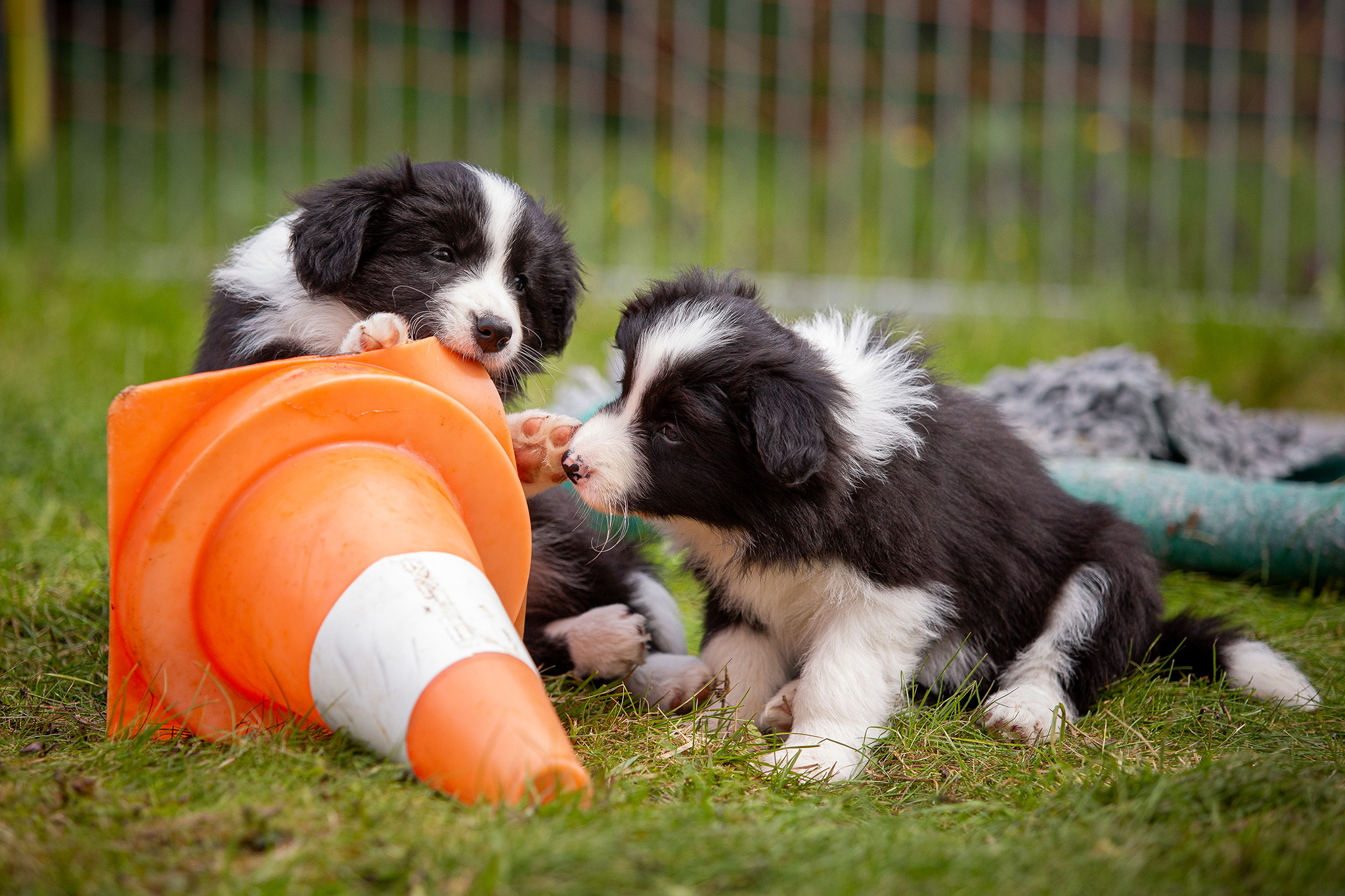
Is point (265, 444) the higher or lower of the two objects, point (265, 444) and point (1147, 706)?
the higher

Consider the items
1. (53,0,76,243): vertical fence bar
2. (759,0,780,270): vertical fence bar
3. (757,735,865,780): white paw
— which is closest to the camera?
(757,735,865,780): white paw

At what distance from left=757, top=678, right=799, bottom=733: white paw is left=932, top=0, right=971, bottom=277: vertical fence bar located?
587 centimetres

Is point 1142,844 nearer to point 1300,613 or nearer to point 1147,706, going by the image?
point 1147,706

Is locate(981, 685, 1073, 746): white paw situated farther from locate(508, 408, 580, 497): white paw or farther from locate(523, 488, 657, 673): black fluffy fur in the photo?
locate(508, 408, 580, 497): white paw

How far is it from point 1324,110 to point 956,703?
7681mm

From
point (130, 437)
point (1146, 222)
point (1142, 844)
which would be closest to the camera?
point (1142, 844)

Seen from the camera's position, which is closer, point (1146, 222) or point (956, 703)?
point (956, 703)

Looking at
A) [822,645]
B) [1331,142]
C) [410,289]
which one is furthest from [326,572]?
[1331,142]

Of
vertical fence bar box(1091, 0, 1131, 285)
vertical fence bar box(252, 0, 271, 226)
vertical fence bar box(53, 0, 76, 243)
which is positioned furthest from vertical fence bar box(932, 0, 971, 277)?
vertical fence bar box(53, 0, 76, 243)

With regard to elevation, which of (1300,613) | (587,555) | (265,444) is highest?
(265,444)

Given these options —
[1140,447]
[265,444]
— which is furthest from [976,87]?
[265,444]

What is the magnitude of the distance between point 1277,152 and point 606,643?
24.8ft

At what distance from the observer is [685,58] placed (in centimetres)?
855

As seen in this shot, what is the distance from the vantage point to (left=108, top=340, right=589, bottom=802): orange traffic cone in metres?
1.66
